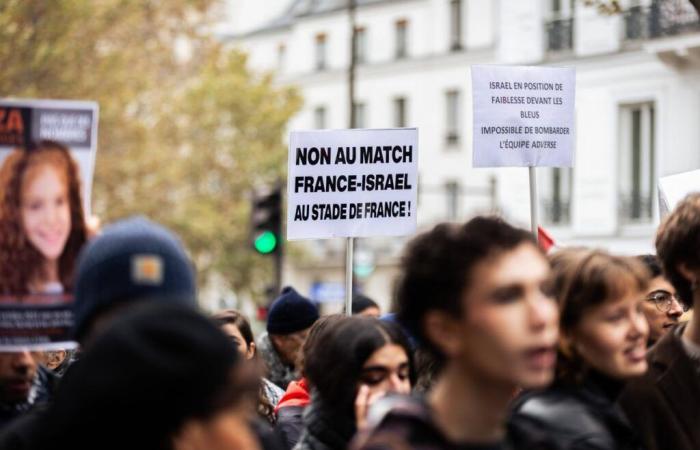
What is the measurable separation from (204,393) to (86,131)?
87.1 inches

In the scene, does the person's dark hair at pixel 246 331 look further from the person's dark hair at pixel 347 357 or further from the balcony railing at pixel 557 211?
the balcony railing at pixel 557 211

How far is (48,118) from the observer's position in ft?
16.7

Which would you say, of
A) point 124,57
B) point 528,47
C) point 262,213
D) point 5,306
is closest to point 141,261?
point 5,306

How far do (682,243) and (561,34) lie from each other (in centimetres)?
3375

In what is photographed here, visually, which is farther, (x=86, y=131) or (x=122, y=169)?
(x=122, y=169)

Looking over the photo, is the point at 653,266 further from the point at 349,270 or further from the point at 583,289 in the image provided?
the point at 583,289

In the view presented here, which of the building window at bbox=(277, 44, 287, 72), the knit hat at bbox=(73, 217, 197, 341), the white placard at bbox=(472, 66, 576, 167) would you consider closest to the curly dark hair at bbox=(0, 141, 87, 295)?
the knit hat at bbox=(73, 217, 197, 341)

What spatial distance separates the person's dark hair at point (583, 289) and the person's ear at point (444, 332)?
85 centimetres

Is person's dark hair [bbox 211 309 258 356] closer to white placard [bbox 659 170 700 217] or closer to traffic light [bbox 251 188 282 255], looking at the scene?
white placard [bbox 659 170 700 217]

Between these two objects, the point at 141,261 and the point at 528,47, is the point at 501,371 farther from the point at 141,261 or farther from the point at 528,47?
the point at 528,47

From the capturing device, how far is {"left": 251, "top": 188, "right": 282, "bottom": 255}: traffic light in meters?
21.2

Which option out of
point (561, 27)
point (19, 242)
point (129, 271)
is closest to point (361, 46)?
point (561, 27)

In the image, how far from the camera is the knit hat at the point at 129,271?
3.81 metres

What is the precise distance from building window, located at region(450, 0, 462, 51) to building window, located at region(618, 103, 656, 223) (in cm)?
2530
